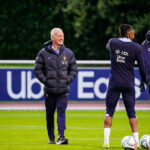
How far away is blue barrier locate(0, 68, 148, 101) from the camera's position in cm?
2255

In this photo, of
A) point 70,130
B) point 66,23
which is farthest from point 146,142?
point 66,23

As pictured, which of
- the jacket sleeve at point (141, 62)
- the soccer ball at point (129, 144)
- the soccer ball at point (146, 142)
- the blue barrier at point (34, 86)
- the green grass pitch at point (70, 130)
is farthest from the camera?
the blue barrier at point (34, 86)

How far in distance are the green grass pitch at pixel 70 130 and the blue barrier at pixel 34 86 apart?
534 mm

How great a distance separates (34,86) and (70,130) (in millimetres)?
5509

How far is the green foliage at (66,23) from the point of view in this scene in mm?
46250

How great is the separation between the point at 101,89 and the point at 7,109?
9.19ft

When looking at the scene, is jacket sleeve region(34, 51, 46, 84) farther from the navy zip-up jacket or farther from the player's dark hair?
the player's dark hair

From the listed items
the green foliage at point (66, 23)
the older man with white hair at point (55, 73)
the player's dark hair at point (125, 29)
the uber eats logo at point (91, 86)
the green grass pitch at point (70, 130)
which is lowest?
the green grass pitch at point (70, 130)

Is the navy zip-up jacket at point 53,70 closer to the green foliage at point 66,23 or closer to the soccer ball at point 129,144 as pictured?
the soccer ball at point 129,144

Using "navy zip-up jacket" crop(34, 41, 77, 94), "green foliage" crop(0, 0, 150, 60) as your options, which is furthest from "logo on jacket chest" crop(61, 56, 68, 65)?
"green foliage" crop(0, 0, 150, 60)

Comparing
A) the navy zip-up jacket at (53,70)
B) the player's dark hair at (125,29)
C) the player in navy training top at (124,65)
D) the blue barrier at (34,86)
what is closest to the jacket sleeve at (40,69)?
the navy zip-up jacket at (53,70)

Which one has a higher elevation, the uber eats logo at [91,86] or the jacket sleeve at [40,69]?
the jacket sleeve at [40,69]

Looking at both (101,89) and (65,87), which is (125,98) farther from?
(101,89)

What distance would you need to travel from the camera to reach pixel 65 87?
13969mm
